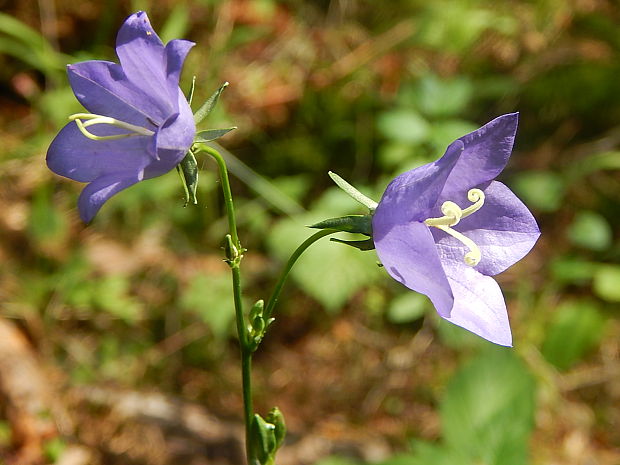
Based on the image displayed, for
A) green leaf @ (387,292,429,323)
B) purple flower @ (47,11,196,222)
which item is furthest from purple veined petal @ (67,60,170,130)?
green leaf @ (387,292,429,323)

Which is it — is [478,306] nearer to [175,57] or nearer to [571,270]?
[175,57]

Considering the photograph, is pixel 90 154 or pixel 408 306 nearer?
pixel 90 154

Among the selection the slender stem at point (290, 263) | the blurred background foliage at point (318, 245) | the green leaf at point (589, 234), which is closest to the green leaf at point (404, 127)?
the blurred background foliage at point (318, 245)

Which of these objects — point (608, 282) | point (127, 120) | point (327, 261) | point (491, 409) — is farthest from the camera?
point (608, 282)

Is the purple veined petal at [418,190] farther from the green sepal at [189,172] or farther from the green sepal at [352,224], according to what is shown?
the green sepal at [189,172]

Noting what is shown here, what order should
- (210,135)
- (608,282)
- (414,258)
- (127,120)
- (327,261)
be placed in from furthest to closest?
(608,282) → (327,261) → (127,120) → (210,135) → (414,258)

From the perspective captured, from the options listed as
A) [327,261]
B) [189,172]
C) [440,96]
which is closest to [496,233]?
[189,172]

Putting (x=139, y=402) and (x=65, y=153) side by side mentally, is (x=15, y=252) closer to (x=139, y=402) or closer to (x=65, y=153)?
(x=139, y=402)

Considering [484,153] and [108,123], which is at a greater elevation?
[108,123]
